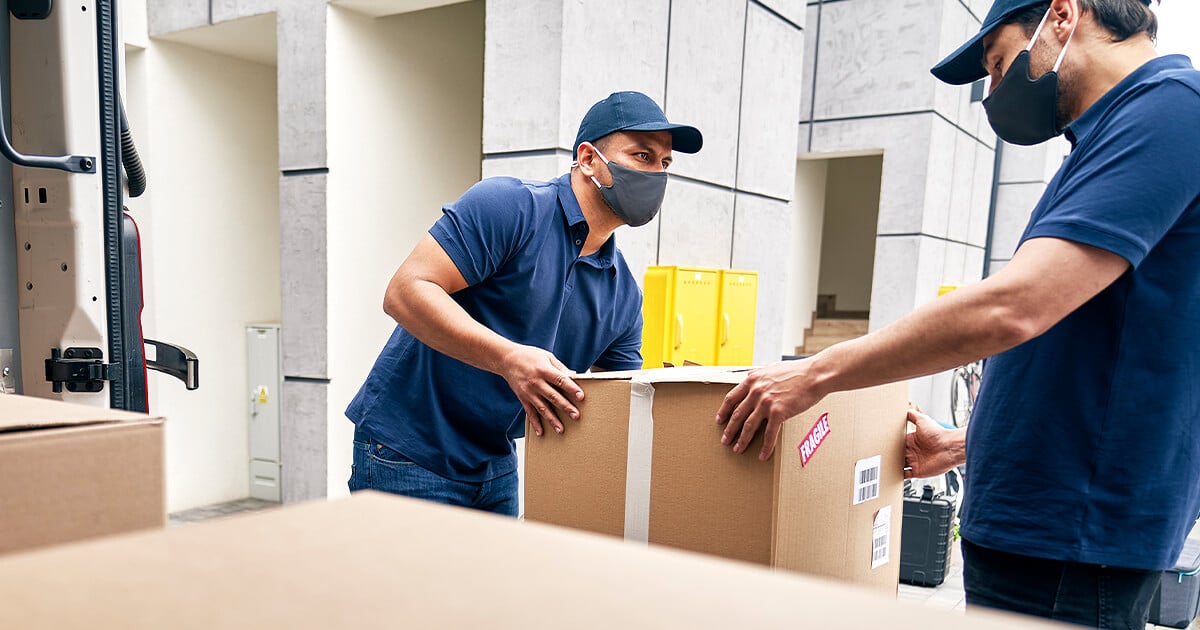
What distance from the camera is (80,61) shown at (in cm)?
193

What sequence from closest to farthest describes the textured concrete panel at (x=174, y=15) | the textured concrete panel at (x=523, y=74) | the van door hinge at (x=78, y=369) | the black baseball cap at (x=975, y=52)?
the black baseball cap at (x=975, y=52) < the van door hinge at (x=78, y=369) < the textured concrete panel at (x=523, y=74) < the textured concrete panel at (x=174, y=15)

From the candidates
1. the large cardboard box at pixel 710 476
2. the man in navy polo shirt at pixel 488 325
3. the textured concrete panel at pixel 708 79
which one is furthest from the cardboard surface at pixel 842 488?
the textured concrete panel at pixel 708 79

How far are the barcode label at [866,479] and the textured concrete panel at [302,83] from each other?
3.35 meters

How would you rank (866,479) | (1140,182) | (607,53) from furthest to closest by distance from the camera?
(607,53) < (866,479) < (1140,182)

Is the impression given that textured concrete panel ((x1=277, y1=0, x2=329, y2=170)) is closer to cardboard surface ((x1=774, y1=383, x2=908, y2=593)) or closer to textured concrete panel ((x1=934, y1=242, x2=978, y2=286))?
cardboard surface ((x1=774, y1=383, x2=908, y2=593))

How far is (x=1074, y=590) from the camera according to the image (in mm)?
1250

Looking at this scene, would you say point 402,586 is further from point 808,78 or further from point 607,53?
point 808,78

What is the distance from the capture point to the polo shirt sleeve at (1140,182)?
1125mm

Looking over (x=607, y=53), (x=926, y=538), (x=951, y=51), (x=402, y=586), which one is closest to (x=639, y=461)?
(x=402, y=586)

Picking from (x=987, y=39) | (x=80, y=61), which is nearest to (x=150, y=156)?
(x=80, y=61)

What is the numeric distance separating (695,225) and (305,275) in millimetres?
2122

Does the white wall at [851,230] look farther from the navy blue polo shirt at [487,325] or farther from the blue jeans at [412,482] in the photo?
the blue jeans at [412,482]

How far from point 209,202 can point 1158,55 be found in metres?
4.99

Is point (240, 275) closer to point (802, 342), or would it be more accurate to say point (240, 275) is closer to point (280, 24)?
point (280, 24)
